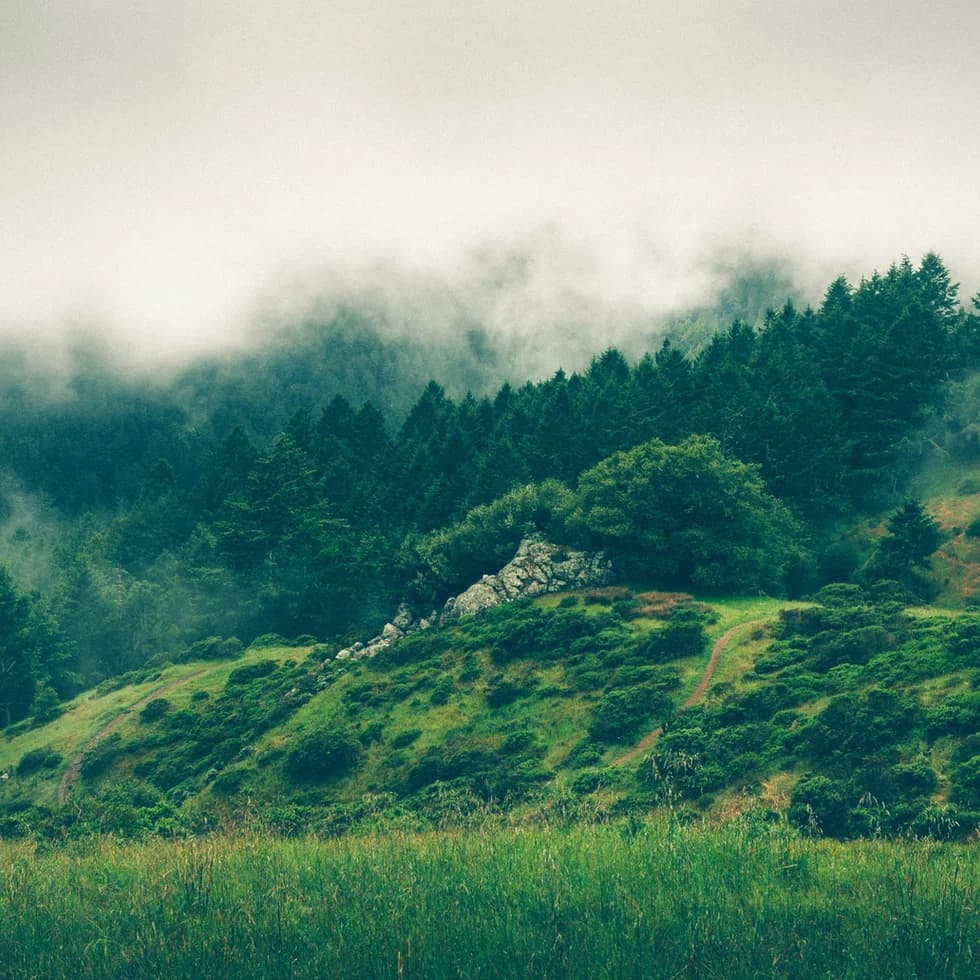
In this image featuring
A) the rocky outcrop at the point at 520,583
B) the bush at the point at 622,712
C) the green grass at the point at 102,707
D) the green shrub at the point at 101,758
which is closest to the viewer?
the bush at the point at 622,712

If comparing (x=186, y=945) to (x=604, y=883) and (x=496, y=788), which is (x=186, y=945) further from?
(x=496, y=788)

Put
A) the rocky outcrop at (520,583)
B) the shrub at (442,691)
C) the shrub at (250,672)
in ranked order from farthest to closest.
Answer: the shrub at (250,672)
the rocky outcrop at (520,583)
the shrub at (442,691)

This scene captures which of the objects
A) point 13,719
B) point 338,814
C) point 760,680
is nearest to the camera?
point 338,814

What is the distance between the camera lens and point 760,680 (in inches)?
1875

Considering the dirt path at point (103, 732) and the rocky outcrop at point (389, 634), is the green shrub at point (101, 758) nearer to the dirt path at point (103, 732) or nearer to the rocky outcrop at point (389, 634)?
the dirt path at point (103, 732)

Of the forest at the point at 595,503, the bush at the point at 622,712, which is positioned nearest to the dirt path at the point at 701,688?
the bush at the point at 622,712

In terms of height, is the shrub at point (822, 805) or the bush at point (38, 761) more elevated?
the shrub at point (822, 805)

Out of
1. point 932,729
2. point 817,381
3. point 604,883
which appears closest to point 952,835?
point 932,729

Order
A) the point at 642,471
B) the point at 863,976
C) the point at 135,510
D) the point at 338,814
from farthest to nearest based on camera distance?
1. the point at 135,510
2. the point at 642,471
3. the point at 338,814
4. the point at 863,976

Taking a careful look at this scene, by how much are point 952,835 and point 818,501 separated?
63271 millimetres

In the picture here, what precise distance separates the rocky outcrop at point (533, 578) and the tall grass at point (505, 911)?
54.0 metres

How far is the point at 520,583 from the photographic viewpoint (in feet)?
234

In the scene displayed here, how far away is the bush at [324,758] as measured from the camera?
5150 cm

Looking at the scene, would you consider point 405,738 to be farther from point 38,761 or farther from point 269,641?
point 269,641
